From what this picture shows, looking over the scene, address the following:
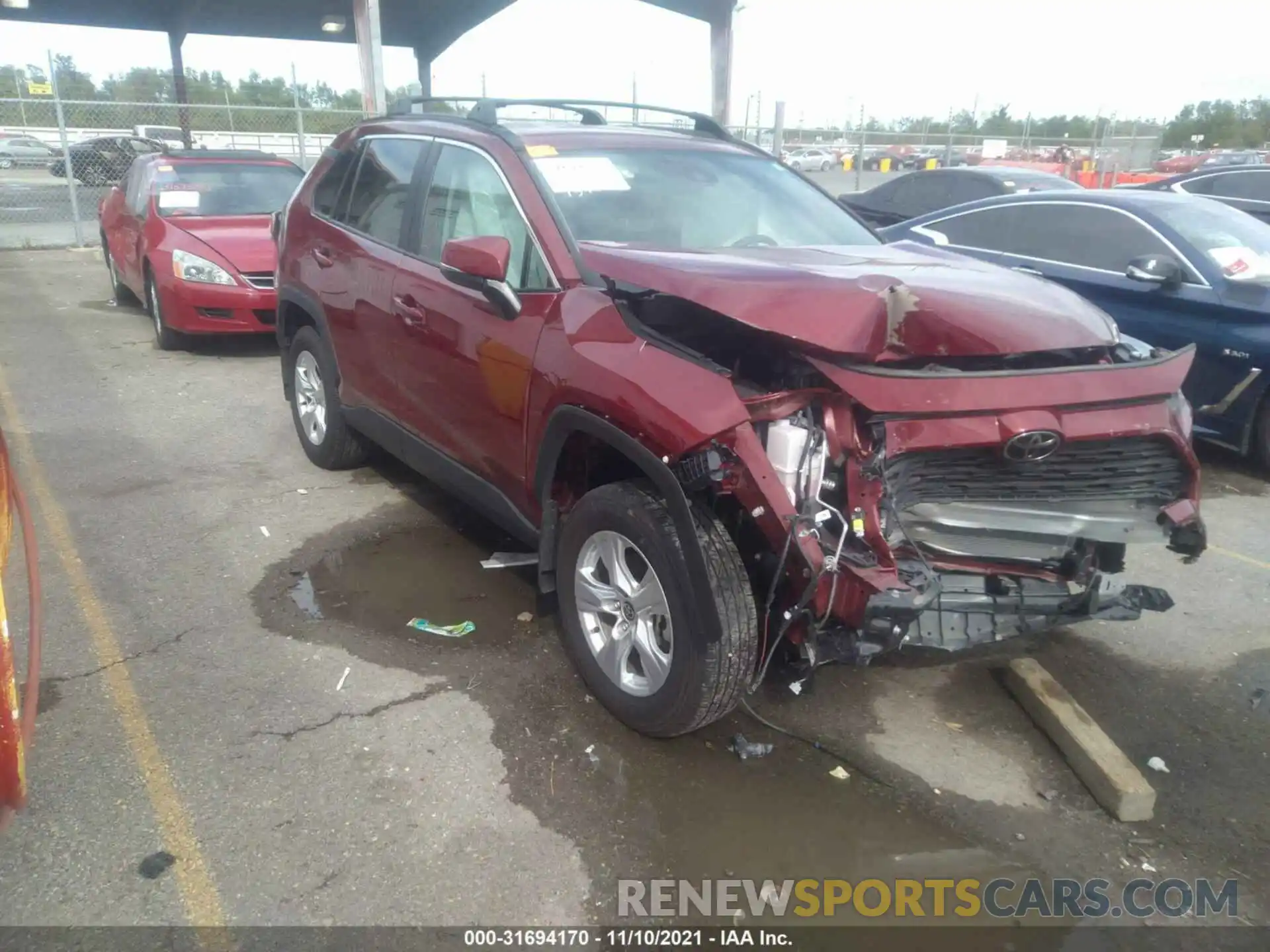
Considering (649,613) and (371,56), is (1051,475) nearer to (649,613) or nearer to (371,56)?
(649,613)

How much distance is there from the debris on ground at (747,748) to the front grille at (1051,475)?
964mm

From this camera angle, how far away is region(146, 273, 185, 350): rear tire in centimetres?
853

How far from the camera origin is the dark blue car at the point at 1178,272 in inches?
225

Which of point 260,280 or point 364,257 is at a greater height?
point 364,257

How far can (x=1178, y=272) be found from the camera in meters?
5.79

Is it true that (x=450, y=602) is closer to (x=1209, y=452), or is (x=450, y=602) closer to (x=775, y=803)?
(x=775, y=803)

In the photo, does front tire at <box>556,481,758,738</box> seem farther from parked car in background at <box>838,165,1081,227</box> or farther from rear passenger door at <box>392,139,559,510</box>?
parked car in background at <box>838,165,1081,227</box>

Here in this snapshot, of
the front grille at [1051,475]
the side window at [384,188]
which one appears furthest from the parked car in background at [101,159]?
the front grille at [1051,475]

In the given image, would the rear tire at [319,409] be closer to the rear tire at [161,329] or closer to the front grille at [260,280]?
the front grille at [260,280]

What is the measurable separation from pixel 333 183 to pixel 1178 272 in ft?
16.0

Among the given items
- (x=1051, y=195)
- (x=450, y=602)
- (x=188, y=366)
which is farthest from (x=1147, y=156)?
(x=450, y=602)

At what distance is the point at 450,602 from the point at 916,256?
2.39 metres

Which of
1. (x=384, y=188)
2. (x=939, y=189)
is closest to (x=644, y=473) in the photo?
(x=384, y=188)

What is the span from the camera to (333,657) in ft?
12.2
